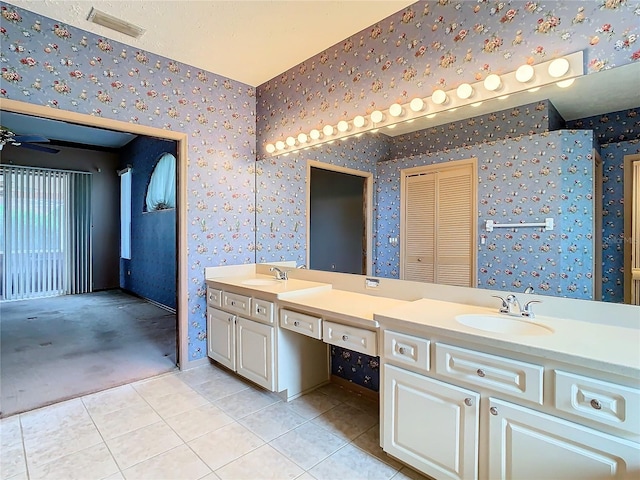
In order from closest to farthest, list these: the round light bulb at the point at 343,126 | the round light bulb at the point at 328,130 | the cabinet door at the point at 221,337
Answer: the round light bulb at the point at 343,126 → the round light bulb at the point at 328,130 → the cabinet door at the point at 221,337

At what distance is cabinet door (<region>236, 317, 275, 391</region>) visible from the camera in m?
2.37

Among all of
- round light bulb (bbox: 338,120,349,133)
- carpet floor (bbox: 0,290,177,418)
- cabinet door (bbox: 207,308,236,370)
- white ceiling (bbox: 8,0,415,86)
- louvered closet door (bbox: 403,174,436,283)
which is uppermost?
white ceiling (bbox: 8,0,415,86)

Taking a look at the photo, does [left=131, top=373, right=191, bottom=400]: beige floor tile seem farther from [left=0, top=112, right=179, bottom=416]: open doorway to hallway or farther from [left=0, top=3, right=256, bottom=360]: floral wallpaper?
[left=0, top=3, right=256, bottom=360]: floral wallpaper

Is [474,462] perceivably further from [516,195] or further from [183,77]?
[183,77]

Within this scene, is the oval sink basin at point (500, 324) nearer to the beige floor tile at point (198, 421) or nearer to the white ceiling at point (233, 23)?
the beige floor tile at point (198, 421)

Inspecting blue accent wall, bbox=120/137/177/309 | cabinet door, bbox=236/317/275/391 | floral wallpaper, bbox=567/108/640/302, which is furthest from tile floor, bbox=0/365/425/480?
blue accent wall, bbox=120/137/177/309

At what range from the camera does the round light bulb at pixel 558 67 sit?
1538mm

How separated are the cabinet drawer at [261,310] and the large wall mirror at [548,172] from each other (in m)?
0.87

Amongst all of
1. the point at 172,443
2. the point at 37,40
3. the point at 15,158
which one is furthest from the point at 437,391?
the point at 15,158

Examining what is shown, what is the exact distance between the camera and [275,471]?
5.60ft

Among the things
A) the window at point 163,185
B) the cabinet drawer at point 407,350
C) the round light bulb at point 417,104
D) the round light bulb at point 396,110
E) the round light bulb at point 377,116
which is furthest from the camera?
the window at point 163,185

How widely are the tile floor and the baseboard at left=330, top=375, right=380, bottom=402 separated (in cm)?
4

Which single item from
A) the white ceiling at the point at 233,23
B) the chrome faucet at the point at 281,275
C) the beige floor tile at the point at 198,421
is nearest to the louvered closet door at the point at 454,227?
the white ceiling at the point at 233,23

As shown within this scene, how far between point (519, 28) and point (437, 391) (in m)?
1.78
